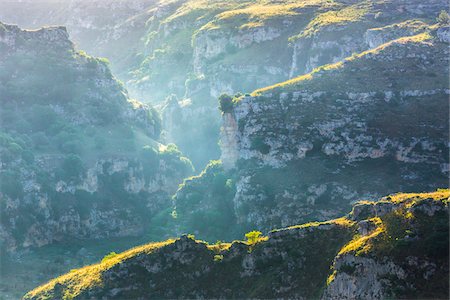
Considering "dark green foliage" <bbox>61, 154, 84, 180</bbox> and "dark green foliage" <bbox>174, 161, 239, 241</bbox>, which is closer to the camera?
"dark green foliage" <bbox>174, 161, 239, 241</bbox>

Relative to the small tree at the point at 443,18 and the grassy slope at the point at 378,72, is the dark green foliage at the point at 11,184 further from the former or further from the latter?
the small tree at the point at 443,18

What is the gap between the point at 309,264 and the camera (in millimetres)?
80312

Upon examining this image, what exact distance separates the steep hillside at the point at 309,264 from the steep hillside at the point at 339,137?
49.3 metres

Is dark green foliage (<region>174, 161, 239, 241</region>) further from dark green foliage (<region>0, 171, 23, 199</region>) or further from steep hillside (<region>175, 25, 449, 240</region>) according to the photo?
dark green foliage (<region>0, 171, 23, 199</region>)

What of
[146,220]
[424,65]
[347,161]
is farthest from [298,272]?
[146,220]

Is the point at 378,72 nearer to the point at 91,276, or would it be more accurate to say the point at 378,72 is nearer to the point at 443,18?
the point at 443,18

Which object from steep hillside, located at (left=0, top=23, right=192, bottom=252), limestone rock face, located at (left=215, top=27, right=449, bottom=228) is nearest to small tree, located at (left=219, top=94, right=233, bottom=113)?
limestone rock face, located at (left=215, top=27, right=449, bottom=228)

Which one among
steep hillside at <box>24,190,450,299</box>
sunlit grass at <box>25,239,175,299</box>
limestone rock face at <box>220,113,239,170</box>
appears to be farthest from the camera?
limestone rock face at <box>220,113,239,170</box>

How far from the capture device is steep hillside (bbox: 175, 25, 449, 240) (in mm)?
138125

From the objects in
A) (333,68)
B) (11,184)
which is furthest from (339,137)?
(11,184)

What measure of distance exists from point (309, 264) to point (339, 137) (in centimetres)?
7191

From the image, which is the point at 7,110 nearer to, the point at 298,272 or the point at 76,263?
the point at 76,263

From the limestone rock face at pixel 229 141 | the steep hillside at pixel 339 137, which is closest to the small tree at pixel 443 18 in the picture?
the steep hillside at pixel 339 137

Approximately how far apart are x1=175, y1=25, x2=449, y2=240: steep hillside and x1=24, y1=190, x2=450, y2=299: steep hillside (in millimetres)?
49311
